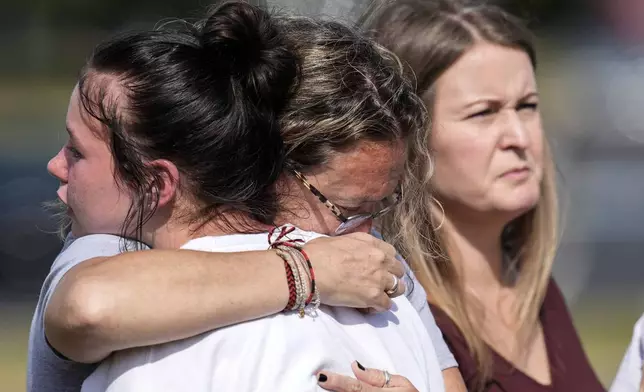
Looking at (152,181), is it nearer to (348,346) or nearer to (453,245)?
(348,346)

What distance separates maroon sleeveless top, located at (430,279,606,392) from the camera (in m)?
2.44

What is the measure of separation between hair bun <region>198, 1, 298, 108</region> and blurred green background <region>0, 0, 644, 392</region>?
8.61 feet

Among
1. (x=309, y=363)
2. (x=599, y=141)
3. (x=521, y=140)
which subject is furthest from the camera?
(x=599, y=141)

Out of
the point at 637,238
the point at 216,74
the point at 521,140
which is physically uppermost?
the point at 216,74

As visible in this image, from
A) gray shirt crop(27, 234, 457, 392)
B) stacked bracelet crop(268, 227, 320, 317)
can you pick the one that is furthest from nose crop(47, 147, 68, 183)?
stacked bracelet crop(268, 227, 320, 317)

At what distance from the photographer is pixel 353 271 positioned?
1572mm

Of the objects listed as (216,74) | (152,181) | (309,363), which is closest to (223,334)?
(309,363)

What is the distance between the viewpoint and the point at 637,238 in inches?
324

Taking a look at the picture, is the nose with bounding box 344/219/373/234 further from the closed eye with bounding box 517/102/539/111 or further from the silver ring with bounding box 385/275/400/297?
the closed eye with bounding box 517/102/539/111

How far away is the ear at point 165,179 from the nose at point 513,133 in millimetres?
1279

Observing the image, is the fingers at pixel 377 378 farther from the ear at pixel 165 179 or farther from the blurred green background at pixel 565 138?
the blurred green background at pixel 565 138

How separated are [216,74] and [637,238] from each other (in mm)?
7300

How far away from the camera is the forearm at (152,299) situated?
1360mm

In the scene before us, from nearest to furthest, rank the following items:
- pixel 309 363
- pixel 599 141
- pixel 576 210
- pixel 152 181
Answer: pixel 309 363 → pixel 152 181 → pixel 576 210 → pixel 599 141
